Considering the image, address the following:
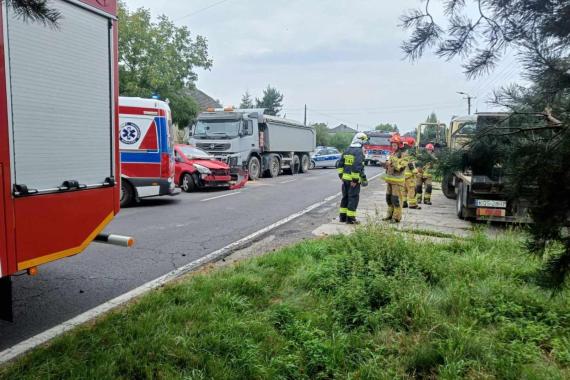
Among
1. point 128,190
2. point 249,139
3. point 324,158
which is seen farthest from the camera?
point 324,158

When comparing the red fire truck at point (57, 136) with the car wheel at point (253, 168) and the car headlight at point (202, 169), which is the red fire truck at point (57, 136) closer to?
the car headlight at point (202, 169)

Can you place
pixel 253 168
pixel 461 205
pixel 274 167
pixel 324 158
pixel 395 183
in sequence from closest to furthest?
pixel 395 183
pixel 461 205
pixel 253 168
pixel 274 167
pixel 324 158

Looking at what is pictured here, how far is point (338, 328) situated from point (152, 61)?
21172mm

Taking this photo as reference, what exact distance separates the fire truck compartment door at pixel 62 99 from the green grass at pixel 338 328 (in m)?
1.29

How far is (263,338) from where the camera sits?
3291mm

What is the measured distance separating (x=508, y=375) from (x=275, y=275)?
2.49m

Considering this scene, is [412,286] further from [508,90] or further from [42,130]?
[42,130]

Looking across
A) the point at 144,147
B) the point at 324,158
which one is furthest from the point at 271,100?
the point at 144,147

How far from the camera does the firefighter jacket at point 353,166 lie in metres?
8.38

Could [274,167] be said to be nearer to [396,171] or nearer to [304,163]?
[304,163]

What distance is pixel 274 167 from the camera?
71.5 feet

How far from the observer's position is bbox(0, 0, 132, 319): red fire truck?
3033mm

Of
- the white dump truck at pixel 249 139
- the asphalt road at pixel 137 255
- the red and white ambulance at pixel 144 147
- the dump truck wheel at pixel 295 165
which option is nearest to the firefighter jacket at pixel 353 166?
the asphalt road at pixel 137 255

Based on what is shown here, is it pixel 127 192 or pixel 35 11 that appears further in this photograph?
pixel 127 192
